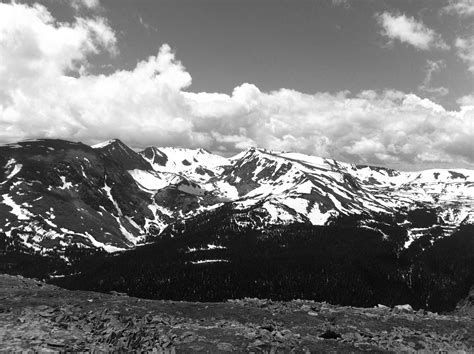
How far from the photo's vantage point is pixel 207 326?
37812mm

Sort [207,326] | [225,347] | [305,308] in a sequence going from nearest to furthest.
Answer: [225,347] → [207,326] → [305,308]

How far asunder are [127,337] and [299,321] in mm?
17405

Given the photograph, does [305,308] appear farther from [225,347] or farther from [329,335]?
[225,347]

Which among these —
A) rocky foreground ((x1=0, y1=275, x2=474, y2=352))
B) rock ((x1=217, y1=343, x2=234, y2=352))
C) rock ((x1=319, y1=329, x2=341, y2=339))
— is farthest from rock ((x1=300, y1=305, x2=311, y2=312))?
rock ((x1=217, y1=343, x2=234, y2=352))

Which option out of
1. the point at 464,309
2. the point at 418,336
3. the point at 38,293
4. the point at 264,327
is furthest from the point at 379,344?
the point at 464,309

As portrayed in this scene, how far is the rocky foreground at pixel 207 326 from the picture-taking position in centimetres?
3228

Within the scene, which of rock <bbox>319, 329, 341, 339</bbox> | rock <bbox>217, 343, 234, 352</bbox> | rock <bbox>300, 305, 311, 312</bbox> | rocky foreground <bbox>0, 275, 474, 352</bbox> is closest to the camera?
rock <bbox>217, 343, 234, 352</bbox>

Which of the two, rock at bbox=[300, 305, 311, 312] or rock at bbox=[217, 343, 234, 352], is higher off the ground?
rock at bbox=[300, 305, 311, 312]

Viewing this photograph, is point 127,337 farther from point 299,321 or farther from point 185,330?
point 299,321

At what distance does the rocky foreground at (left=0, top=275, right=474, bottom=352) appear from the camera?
3228 centimetres

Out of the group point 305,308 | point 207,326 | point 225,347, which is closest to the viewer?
point 225,347

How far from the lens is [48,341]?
30812 millimetres

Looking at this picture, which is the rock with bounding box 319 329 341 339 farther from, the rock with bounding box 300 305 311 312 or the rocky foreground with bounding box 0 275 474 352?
the rock with bounding box 300 305 311 312

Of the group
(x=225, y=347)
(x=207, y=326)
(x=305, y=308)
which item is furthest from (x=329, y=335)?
(x=225, y=347)
